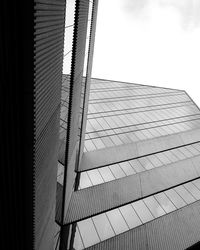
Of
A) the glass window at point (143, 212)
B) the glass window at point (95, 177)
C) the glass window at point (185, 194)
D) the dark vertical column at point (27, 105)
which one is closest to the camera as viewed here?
the dark vertical column at point (27, 105)

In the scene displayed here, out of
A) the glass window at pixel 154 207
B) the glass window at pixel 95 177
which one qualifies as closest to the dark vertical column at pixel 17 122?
the glass window at pixel 95 177

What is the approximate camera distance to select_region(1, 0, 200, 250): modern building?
5430 millimetres

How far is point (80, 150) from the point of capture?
54.7ft

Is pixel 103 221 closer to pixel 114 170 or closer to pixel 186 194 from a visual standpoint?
pixel 114 170

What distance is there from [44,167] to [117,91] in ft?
103

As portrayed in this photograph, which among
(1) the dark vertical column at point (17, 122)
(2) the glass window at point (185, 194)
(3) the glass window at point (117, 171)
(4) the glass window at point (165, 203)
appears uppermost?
(1) the dark vertical column at point (17, 122)

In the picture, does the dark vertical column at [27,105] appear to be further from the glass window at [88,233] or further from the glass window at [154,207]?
the glass window at [154,207]

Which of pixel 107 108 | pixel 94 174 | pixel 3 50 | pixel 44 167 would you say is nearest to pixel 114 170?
pixel 94 174

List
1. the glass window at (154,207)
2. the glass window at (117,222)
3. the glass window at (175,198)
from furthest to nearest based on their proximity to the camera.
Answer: the glass window at (175,198), the glass window at (154,207), the glass window at (117,222)

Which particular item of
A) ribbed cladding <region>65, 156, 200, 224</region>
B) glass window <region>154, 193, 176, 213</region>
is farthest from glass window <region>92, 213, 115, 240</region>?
glass window <region>154, 193, 176, 213</region>

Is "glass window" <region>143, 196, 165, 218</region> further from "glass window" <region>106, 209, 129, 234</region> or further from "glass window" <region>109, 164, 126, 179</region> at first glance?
"glass window" <region>109, 164, 126, 179</region>

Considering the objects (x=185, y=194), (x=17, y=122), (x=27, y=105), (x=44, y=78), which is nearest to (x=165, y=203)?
(x=185, y=194)

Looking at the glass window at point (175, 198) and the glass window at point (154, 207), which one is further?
the glass window at point (175, 198)

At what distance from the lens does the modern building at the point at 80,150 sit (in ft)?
17.8
